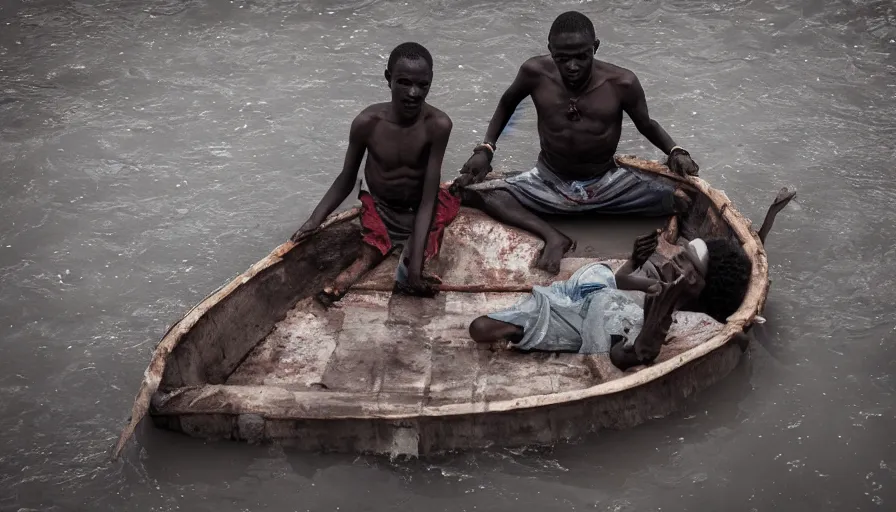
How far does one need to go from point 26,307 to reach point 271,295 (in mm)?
1558

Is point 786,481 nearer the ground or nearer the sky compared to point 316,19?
nearer the ground

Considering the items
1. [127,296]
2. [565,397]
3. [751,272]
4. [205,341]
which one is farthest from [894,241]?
[127,296]

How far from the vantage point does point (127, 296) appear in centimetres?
606

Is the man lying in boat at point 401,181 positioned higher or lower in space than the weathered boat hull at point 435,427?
higher

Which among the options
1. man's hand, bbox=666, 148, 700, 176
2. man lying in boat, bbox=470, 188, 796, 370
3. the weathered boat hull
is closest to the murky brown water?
the weathered boat hull

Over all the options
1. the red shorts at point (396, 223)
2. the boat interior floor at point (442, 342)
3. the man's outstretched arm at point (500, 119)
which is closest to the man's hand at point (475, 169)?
the man's outstretched arm at point (500, 119)

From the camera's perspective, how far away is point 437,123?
17.8 feet

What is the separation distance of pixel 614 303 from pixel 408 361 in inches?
38.8

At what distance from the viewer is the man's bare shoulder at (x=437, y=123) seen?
17.8 feet

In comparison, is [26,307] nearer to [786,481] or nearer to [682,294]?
[682,294]

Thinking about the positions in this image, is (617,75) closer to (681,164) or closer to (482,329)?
(681,164)

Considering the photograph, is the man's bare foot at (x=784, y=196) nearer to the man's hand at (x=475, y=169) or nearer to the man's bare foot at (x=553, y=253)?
the man's bare foot at (x=553, y=253)

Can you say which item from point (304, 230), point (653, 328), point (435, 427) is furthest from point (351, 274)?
point (653, 328)

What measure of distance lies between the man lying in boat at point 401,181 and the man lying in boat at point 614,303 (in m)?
0.62
